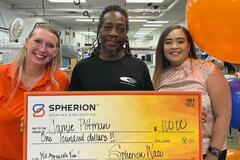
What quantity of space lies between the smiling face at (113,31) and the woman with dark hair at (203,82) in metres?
0.23

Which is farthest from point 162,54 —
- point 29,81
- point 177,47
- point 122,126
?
point 29,81

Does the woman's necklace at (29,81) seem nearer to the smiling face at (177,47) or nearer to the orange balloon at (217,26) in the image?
the smiling face at (177,47)

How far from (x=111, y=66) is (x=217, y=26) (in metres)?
0.64

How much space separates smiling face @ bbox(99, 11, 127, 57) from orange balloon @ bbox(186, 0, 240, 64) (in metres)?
0.39

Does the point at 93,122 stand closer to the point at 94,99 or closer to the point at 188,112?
the point at 94,99

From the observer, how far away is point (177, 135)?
1.43 meters

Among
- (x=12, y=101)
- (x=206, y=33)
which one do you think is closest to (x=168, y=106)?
(x=206, y=33)

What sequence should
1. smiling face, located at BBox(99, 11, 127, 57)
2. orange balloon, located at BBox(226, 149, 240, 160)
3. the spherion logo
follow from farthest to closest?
orange balloon, located at BBox(226, 149, 240, 160) < smiling face, located at BBox(99, 11, 127, 57) < the spherion logo

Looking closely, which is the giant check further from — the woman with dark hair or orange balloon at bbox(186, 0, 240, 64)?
orange balloon at bbox(186, 0, 240, 64)

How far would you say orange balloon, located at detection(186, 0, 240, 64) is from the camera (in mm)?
1835

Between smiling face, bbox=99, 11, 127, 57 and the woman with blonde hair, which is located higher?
smiling face, bbox=99, 11, 127, 57

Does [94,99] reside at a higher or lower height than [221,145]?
higher

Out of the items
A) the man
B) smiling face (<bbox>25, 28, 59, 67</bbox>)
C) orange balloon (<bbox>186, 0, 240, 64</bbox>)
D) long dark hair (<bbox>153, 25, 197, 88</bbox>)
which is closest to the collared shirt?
smiling face (<bbox>25, 28, 59, 67</bbox>)

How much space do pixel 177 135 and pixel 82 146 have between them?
412 mm
